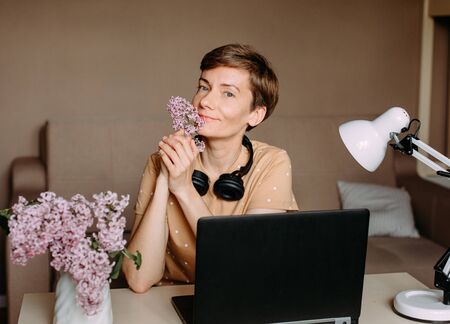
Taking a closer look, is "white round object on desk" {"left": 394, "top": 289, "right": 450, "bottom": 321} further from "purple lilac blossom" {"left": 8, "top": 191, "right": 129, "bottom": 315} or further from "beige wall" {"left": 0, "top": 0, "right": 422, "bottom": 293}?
"beige wall" {"left": 0, "top": 0, "right": 422, "bottom": 293}

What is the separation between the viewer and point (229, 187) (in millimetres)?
2154

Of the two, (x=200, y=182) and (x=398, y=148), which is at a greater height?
(x=398, y=148)

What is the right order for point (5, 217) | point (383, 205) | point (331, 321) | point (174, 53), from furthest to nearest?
1. point (174, 53)
2. point (383, 205)
3. point (331, 321)
4. point (5, 217)

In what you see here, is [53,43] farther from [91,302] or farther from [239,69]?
[91,302]

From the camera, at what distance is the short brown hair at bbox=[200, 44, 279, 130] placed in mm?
2160

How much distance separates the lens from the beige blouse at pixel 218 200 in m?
2.18

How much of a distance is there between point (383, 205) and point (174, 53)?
1.16 metres

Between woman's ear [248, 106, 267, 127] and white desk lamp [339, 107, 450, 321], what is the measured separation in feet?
1.58

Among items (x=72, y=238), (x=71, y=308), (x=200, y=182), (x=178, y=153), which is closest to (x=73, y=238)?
(x=72, y=238)

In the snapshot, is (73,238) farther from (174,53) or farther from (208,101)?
(174,53)

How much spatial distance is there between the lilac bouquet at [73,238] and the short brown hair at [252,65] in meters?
0.74

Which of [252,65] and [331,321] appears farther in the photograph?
[252,65]

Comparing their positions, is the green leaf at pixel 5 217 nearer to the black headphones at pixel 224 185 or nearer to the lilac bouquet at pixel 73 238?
the lilac bouquet at pixel 73 238

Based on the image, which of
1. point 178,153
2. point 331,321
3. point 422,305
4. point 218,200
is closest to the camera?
point 331,321
